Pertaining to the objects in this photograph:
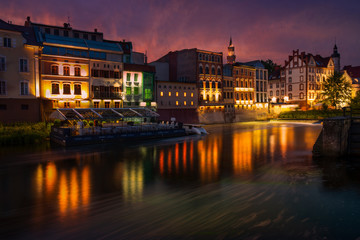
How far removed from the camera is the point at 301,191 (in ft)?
41.9

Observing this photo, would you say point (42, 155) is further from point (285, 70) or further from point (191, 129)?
point (285, 70)

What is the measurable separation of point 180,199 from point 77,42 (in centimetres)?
4153

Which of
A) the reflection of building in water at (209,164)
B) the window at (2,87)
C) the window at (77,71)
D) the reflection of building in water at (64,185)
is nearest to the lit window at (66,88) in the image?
the window at (77,71)

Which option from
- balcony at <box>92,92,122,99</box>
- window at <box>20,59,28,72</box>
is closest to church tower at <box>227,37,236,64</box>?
balcony at <box>92,92,122,99</box>

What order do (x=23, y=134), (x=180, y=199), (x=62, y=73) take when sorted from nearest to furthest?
1. (x=180, y=199)
2. (x=23, y=134)
3. (x=62, y=73)

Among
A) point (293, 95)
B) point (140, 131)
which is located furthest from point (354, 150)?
point (293, 95)

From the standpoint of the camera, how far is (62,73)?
4256 centimetres

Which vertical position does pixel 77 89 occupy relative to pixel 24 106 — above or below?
above

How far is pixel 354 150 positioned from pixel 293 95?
7141cm

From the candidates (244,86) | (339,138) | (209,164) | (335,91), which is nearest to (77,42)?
(209,164)

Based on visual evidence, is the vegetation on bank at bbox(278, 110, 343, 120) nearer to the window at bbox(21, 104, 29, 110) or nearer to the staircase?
the staircase

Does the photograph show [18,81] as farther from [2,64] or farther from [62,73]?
[62,73]

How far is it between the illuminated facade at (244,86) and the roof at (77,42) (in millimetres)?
35152

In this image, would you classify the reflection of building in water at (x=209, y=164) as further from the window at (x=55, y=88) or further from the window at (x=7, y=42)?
the window at (x=7, y=42)
